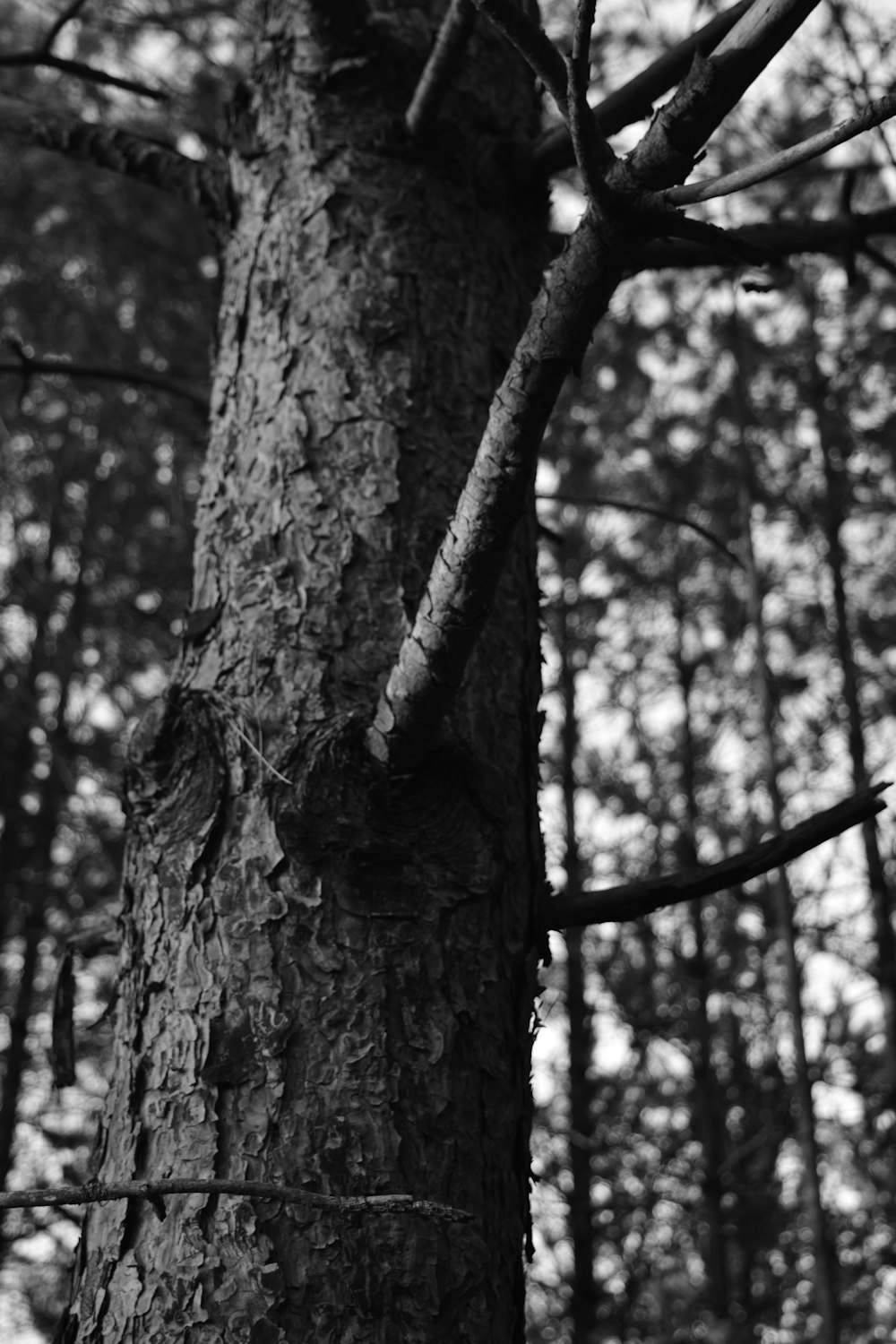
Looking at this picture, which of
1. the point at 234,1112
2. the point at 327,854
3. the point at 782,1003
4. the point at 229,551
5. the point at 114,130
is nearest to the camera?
the point at 234,1112

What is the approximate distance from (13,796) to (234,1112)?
796 cm

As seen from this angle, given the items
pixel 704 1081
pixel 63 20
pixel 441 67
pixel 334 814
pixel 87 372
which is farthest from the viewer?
pixel 704 1081

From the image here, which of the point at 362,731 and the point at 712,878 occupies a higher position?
the point at 362,731

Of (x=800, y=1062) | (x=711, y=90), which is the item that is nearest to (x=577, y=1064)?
(x=800, y=1062)

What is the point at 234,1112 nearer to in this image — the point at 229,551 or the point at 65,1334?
the point at 65,1334

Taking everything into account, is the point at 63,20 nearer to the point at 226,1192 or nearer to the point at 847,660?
the point at 226,1192

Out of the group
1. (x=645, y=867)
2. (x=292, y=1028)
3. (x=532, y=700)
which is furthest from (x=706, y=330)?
(x=292, y=1028)

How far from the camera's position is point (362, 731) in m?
1.30

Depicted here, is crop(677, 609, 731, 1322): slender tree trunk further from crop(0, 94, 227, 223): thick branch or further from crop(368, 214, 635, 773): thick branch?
crop(368, 214, 635, 773): thick branch

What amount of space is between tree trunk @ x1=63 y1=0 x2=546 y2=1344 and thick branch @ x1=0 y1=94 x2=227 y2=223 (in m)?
0.13

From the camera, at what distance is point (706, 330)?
7.39 m

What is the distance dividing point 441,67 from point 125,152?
0.71m

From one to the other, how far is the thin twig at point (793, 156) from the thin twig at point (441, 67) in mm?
706

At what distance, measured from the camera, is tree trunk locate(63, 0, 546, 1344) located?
1.11 m
